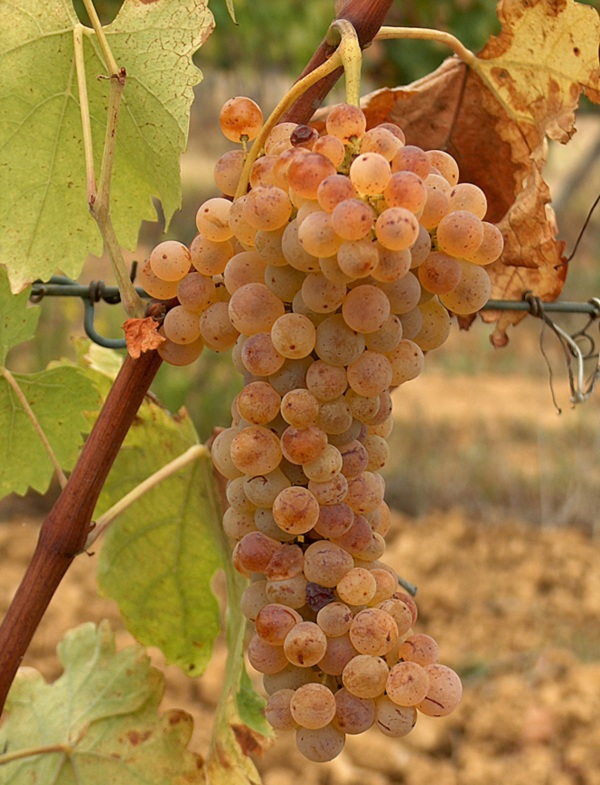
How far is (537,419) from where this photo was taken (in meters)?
4.09

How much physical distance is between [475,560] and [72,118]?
247 centimetres

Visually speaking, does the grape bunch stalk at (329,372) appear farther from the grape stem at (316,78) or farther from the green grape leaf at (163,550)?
the green grape leaf at (163,550)

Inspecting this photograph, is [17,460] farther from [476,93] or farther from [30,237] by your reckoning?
[476,93]

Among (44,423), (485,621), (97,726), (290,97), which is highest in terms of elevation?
(290,97)

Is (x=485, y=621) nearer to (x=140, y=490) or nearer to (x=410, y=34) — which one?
(x=140, y=490)

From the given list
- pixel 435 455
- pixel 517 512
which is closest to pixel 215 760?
pixel 517 512

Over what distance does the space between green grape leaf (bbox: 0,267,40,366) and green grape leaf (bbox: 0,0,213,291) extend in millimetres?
76

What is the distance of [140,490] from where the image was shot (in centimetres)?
68

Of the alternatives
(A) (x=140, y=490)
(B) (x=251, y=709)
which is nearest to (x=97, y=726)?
(B) (x=251, y=709)

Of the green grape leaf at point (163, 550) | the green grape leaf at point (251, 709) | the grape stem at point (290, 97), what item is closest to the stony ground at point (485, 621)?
the green grape leaf at point (163, 550)

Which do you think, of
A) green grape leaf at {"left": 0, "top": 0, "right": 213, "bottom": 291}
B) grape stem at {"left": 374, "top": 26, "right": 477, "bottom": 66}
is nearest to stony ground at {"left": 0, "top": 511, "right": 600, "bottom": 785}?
green grape leaf at {"left": 0, "top": 0, "right": 213, "bottom": 291}

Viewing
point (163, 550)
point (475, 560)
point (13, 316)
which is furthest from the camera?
point (475, 560)

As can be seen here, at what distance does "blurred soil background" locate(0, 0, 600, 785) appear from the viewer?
76.0 inches

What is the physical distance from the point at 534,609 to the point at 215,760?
2096mm
